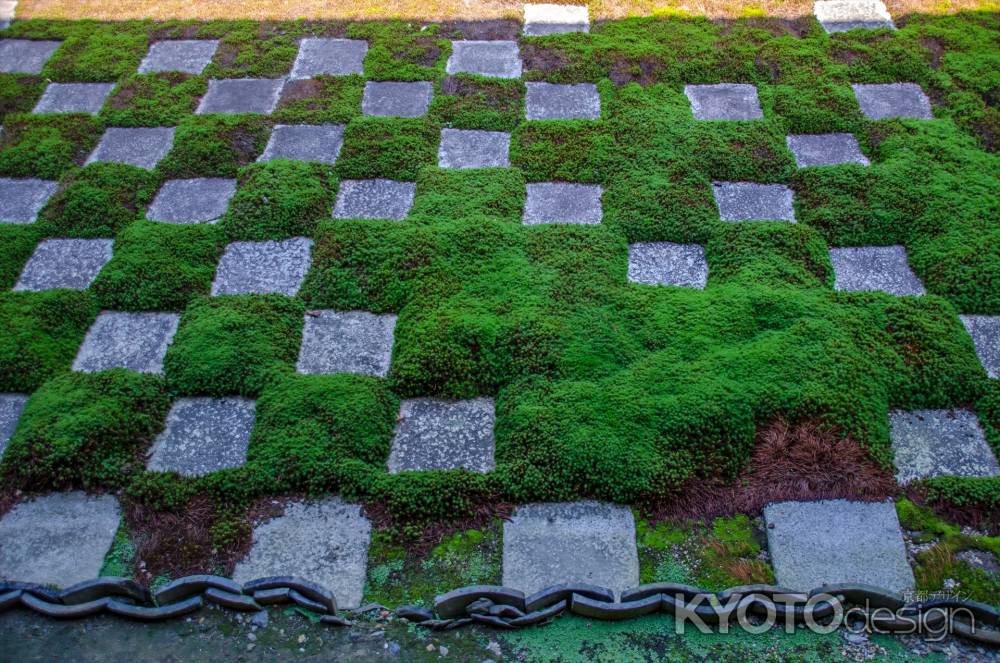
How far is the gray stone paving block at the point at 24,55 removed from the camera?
584 cm

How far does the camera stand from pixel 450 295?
3.98 meters

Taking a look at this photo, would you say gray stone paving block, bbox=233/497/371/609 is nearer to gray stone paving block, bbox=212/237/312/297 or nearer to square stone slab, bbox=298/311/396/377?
square stone slab, bbox=298/311/396/377

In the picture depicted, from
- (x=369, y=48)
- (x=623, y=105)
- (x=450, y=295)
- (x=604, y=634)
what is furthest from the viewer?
(x=369, y=48)

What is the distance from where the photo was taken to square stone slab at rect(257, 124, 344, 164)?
4.94 m

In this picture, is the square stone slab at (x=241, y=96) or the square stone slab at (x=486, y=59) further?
the square stone slab at (x=486, y=59)

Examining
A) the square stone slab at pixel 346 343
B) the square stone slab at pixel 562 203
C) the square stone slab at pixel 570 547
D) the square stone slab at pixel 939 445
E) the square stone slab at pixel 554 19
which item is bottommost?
the square stone slab at pixel 570 547

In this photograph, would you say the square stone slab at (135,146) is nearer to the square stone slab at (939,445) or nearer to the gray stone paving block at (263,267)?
the gray stone paving block at (263,267)

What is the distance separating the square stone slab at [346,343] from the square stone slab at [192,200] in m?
1.15

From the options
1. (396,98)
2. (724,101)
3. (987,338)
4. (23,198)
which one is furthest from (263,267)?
(987,338)

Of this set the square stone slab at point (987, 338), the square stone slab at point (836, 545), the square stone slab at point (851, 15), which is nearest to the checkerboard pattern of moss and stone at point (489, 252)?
the square stone slab at point (987, 338)

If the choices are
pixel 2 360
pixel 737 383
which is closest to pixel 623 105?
pixel 737 383

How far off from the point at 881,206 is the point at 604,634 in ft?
9.98

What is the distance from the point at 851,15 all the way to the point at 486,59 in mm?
3013

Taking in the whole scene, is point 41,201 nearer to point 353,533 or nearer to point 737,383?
point 353,533
